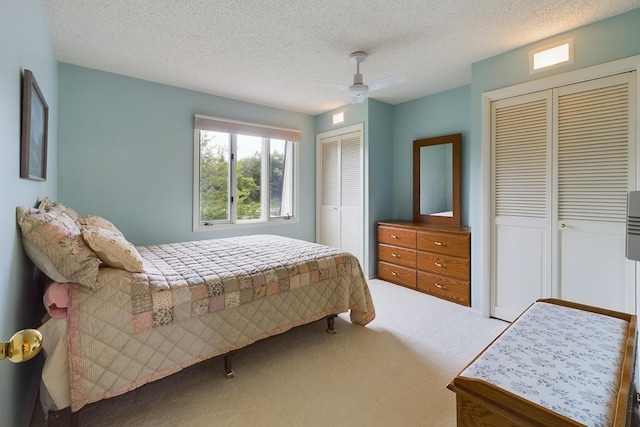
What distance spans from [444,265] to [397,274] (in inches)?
28.9

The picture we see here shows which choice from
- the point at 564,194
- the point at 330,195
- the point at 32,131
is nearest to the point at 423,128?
the point at 330,195

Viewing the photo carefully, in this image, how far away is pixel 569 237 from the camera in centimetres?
257

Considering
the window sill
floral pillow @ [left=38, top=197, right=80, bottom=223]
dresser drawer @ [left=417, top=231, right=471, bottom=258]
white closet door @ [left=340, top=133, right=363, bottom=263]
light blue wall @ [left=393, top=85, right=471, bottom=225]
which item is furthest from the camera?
white closet door @ [left=340, top=133, right=363, bottom=263]

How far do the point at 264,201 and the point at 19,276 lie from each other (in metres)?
3.20

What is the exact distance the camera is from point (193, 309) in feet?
6.11

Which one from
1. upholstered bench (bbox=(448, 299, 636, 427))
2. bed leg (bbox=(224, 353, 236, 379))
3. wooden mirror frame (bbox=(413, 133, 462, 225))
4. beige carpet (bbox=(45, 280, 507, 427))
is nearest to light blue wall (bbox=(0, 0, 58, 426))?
beige carpet (bbox=(45, 280, 507, 427))

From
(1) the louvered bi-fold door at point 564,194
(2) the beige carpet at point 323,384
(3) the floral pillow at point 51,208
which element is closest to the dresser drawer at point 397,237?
(1) the louvered bi-fold door at point 564,194

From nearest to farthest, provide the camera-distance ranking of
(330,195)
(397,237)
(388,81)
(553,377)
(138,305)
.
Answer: (553,377)
(138,305)
(388,81)
(397,237)
(330,195)

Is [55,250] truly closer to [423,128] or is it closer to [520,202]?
[520,202]

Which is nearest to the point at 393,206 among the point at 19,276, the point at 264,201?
the point at 264,201

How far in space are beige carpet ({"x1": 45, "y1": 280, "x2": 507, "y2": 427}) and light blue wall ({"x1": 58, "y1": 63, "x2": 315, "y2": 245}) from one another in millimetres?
2155

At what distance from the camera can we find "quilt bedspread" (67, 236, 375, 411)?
155 centimetres

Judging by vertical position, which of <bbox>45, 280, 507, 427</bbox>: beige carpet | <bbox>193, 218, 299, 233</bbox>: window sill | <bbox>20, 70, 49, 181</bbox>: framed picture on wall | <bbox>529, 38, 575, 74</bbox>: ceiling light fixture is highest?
<bbox>529, 38, 575, 74</bbox>: ceiling light fixture

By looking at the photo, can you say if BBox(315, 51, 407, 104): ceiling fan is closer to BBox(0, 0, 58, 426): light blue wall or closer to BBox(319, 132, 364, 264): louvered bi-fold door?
BBox(319, 132, 364, 264): louvered bi-fold door
